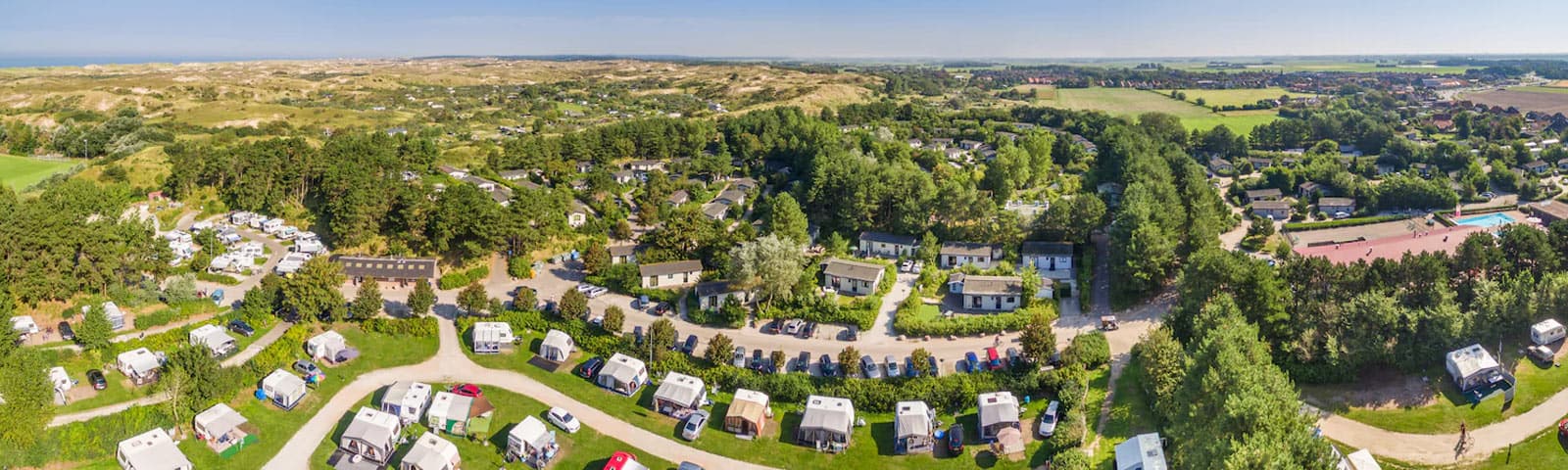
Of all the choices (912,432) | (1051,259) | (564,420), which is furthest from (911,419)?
(1051,259)

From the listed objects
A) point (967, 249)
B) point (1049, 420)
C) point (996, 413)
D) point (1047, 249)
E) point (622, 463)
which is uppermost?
point (1047, 249)

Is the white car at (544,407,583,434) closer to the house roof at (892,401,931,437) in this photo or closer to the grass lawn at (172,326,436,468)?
the grass lawn at (172,326,436,468)

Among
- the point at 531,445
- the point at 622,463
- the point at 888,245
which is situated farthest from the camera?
the point at 888,245

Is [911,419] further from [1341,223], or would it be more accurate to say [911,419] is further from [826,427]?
[1341,223]

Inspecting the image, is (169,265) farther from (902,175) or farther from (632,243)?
(902,175)

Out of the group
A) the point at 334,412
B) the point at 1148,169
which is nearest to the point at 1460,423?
the point at 1148,169

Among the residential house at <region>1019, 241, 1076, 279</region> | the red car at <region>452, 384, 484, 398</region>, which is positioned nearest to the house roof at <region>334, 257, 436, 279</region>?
the red car at <region>452, 384, 484, 398</region>
